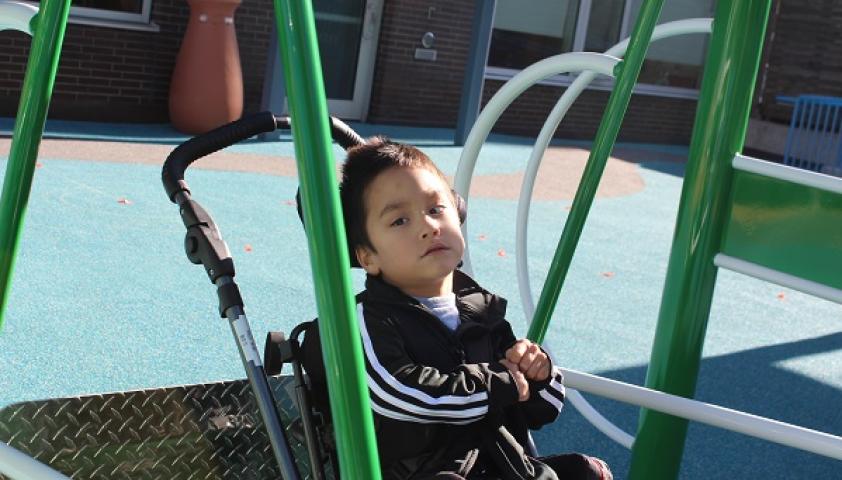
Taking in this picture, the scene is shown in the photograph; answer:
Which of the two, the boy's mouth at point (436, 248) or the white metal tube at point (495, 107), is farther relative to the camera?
the white metal tube at point (495, 107)

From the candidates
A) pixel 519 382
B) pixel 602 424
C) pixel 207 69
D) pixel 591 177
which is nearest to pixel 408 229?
pixel 519 382

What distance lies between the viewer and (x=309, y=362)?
6.64 ft

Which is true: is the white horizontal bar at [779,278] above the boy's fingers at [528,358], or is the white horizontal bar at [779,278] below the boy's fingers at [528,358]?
above

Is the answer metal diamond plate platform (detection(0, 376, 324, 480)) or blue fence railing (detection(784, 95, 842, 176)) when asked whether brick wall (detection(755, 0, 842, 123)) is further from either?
metal diamond plate platform (detection(0, 376, 324, 480))

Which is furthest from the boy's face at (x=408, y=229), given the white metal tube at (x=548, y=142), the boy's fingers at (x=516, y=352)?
the white metal tube at (x=548, y=142)

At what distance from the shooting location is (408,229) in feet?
6.69

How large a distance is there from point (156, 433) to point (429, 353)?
0.62m

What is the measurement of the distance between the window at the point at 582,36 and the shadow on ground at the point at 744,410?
7.91m

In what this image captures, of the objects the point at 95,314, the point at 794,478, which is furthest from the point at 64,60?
the point at 794,478

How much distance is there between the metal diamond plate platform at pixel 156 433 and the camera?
2199 mm

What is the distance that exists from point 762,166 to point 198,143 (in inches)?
45.9

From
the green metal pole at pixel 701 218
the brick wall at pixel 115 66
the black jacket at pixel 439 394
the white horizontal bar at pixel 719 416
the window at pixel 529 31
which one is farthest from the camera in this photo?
the window at pixel 529 31

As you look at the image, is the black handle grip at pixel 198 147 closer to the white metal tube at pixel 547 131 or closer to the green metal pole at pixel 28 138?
the green metal pole at pixel 28 138

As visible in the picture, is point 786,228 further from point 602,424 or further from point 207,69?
point 207,69
